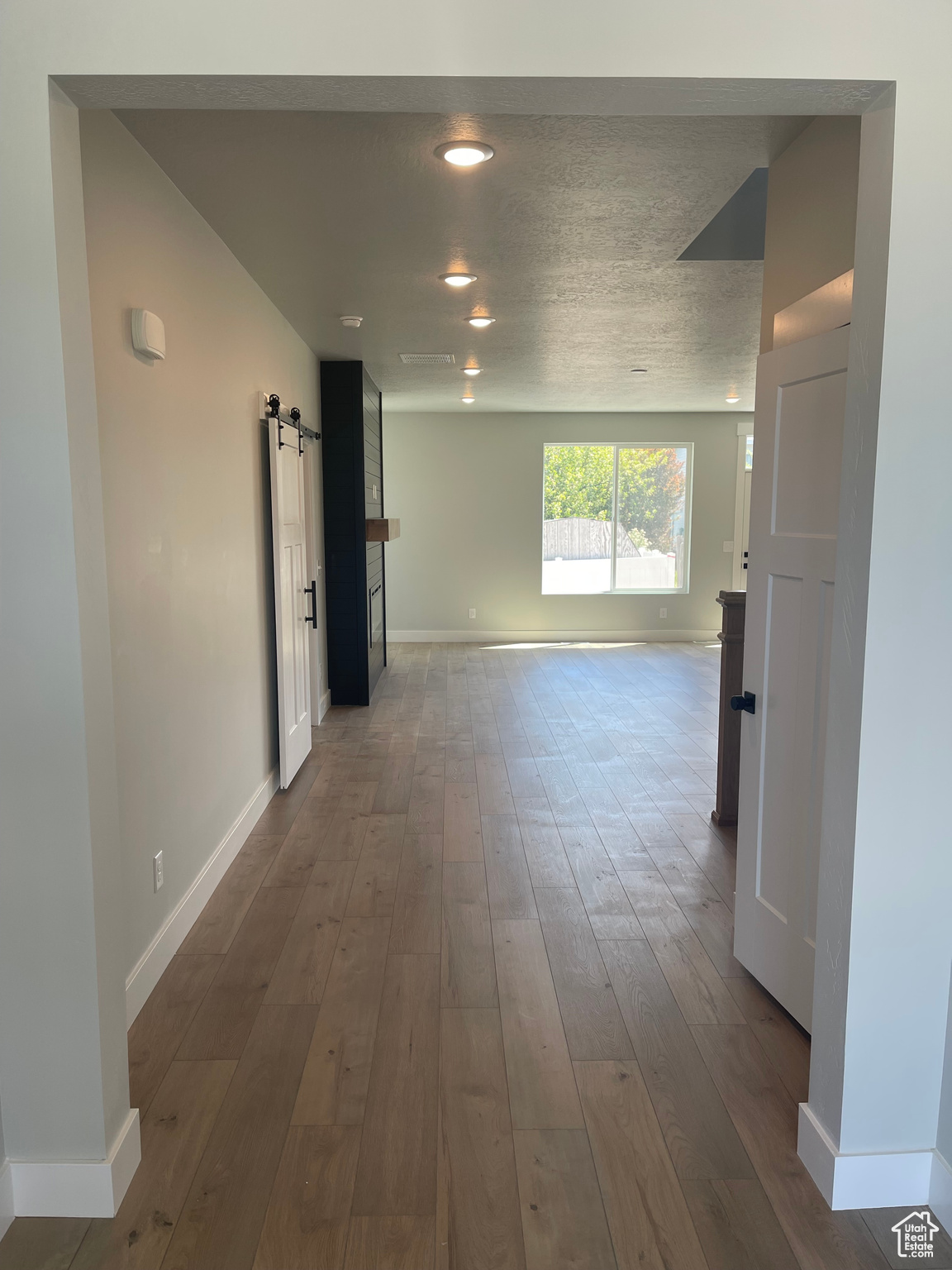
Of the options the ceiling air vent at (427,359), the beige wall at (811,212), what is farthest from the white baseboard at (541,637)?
the beige wall at (811,212)

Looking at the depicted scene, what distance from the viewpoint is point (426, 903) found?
322 cm

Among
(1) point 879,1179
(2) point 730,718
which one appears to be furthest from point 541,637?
(1) point 879,1179

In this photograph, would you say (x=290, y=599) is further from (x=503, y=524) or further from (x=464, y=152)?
(x=503, y=524)

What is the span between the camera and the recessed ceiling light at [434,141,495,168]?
2.50 metres

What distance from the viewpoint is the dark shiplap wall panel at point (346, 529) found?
21.0 feet

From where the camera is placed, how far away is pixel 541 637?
32.7ft

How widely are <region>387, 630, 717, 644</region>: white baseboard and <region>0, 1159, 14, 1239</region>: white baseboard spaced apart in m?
8.20

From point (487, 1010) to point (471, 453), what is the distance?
7.81m

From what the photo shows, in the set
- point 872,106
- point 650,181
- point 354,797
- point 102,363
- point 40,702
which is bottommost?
point 354,797

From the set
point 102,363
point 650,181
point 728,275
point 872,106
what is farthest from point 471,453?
point 872,106

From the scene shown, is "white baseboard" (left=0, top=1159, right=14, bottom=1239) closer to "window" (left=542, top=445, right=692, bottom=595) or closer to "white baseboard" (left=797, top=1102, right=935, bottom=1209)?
"white baseboard" (left=797, top=1102, right=935, bottom=1209)

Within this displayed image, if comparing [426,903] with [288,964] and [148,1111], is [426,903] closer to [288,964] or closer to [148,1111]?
[288,964]

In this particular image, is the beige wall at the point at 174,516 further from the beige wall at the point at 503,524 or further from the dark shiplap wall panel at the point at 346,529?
the beige wall at the point at 503,524

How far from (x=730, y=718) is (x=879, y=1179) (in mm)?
2414
